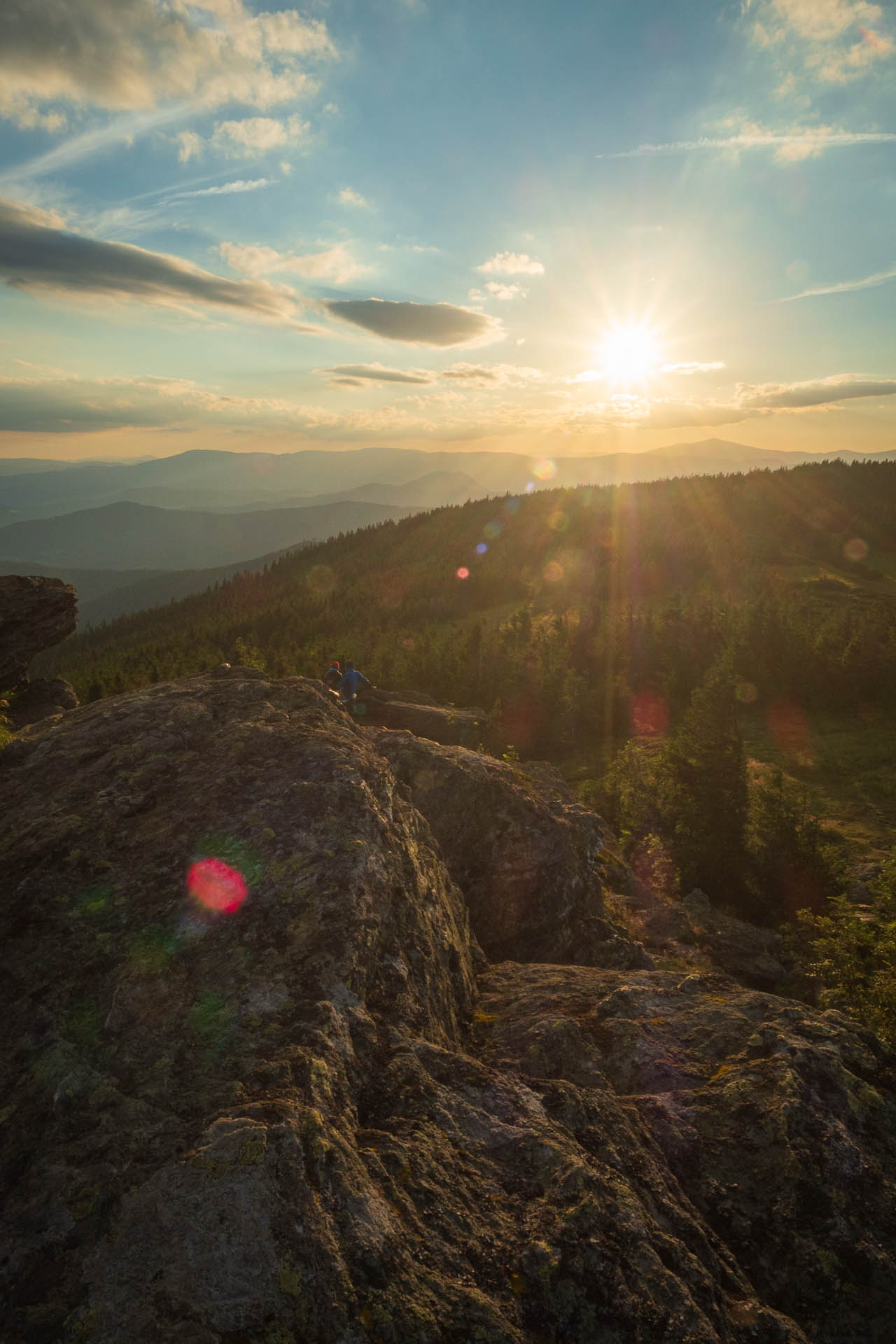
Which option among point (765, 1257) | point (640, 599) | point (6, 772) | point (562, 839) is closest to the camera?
point (765, 1257)

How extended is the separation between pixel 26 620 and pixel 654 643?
35.6 meters

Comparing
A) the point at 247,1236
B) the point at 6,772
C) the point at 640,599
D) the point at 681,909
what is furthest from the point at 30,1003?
the point at 640,599

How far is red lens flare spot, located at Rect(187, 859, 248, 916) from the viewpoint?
559 cm

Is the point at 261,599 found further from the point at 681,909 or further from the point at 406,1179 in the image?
the point at 406,1179

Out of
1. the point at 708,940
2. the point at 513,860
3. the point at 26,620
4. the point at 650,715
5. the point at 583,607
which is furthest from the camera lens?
the point at 583,607

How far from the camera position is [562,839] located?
1091cm

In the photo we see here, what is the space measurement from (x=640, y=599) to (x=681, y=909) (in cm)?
4908

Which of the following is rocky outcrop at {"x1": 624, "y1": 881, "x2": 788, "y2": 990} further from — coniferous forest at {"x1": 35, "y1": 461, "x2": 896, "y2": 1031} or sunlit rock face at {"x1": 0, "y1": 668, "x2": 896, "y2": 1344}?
sunlit rock face at {"x1": 0, "y1": 668, "x2": 896, "y2": 1344}

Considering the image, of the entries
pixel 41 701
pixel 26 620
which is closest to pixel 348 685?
pixel 26 620

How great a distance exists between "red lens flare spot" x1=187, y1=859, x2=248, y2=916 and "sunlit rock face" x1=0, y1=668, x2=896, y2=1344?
1.4 inches

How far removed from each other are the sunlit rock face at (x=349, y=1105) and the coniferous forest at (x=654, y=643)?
3.01 m

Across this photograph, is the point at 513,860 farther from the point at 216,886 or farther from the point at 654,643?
the point at 654,643

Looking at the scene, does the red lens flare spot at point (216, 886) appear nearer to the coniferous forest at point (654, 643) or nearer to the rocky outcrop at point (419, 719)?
the coniferous forest at point (654, 643)

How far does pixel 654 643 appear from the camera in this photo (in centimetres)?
4162
